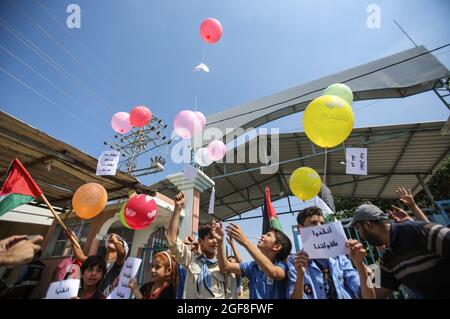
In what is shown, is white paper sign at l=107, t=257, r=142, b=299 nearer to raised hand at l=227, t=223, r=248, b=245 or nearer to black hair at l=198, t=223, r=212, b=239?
black hair at l=198, t=223, r=212, b=239

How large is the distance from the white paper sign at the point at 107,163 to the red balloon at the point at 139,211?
721 mm

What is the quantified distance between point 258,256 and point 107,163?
10.0 ft

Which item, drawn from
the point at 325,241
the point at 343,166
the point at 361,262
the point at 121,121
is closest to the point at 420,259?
the point at 361,262

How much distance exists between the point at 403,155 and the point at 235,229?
7.73 meters

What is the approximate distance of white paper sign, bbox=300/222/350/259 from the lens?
1431 millimetres

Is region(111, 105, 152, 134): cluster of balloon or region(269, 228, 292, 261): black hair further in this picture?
region(111, 105, 152, 134): cluster of balloon

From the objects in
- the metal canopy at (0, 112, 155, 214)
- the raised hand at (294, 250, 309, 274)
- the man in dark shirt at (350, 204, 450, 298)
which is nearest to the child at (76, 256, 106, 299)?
the raised hand at (294, 250, 309, 274)

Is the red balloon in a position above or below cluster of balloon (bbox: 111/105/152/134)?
below

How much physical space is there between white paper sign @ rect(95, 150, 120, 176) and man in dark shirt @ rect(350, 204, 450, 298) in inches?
133

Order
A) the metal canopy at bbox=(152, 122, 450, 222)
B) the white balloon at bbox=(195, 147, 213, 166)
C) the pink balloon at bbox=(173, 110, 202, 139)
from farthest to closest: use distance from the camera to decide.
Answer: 1. the metal canopy at bbox=(152, 122, 450, 222)
2. the white balloon at bbox=(195, 147, 213, 166)
3. the pink balloon at bbox=(173, 110, 202, 139)

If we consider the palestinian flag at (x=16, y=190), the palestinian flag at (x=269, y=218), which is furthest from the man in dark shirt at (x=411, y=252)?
the palestinian flag at (x=16, y=190)
